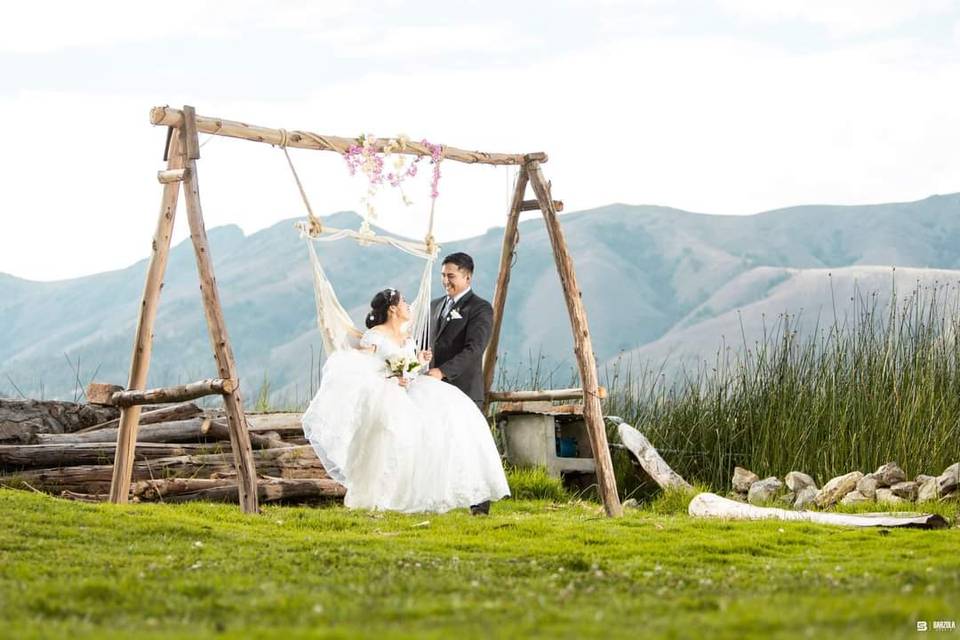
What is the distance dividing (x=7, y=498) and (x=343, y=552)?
2201mm

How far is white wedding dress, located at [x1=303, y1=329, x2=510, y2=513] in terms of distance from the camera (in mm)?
7074

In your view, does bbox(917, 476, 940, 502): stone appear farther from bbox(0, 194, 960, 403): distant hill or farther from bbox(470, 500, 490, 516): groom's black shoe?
bbox(0, 194, 960, 403): distant hill

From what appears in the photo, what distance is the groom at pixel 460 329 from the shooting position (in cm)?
784

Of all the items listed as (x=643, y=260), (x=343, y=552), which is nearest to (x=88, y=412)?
(x=343, y=552)

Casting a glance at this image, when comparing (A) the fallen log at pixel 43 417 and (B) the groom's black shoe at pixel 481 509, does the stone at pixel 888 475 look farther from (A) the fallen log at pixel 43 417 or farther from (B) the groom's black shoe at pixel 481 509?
(A) the fallen log at pixel 43 417

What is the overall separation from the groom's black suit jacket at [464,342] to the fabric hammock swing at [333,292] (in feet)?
0.53

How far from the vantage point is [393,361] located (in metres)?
7.33

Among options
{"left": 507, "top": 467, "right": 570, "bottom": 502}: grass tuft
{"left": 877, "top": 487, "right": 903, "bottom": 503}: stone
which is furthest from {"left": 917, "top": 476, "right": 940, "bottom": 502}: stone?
{"left": 507, "top": 467, "right": 570, "bottom": 502}: grass tuft

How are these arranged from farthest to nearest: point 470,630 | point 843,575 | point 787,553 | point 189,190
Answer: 1. point 189,190
2. point 787,553
3. point 843,575
4. point 470,630

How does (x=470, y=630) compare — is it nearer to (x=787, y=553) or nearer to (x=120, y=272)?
(x=787, y=553)

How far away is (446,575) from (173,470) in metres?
3.99

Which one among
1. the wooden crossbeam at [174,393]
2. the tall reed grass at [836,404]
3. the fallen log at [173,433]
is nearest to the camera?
the wooden crossbeam at [174,393]

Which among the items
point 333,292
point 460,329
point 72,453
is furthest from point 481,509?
point 72,453

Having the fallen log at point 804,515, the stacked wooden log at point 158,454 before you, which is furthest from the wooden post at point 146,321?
the fallen log at point 804,515
